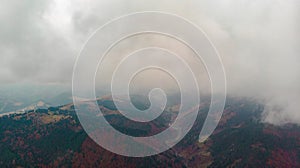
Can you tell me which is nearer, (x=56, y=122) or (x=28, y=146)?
(x=28, y=146)

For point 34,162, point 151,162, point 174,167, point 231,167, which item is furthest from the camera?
point 231,167

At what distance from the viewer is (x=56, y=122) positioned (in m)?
179

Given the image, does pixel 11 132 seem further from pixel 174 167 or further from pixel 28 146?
pixel 174 167

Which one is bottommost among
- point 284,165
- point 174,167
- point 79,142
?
point 284,165

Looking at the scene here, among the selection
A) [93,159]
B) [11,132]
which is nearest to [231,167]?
[93,159]

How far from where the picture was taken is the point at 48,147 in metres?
147

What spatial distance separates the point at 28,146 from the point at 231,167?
128423 millimetres

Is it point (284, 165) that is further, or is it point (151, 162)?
point (284, 165)

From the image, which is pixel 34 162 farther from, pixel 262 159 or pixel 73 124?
pixel 262 159

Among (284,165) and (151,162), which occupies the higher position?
(151,162)

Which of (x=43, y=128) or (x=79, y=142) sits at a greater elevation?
(x=43, y=128)

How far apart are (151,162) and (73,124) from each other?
58.5m

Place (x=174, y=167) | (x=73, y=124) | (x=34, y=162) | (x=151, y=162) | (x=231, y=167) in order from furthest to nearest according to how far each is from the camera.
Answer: (x=231, y=167) → (x=73, y=124) → (x=174, y=167) → (x=151, y=162) → (x=34, y=162)

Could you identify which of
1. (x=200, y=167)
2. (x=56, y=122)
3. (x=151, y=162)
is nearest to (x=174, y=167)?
(x=151, y=162)
